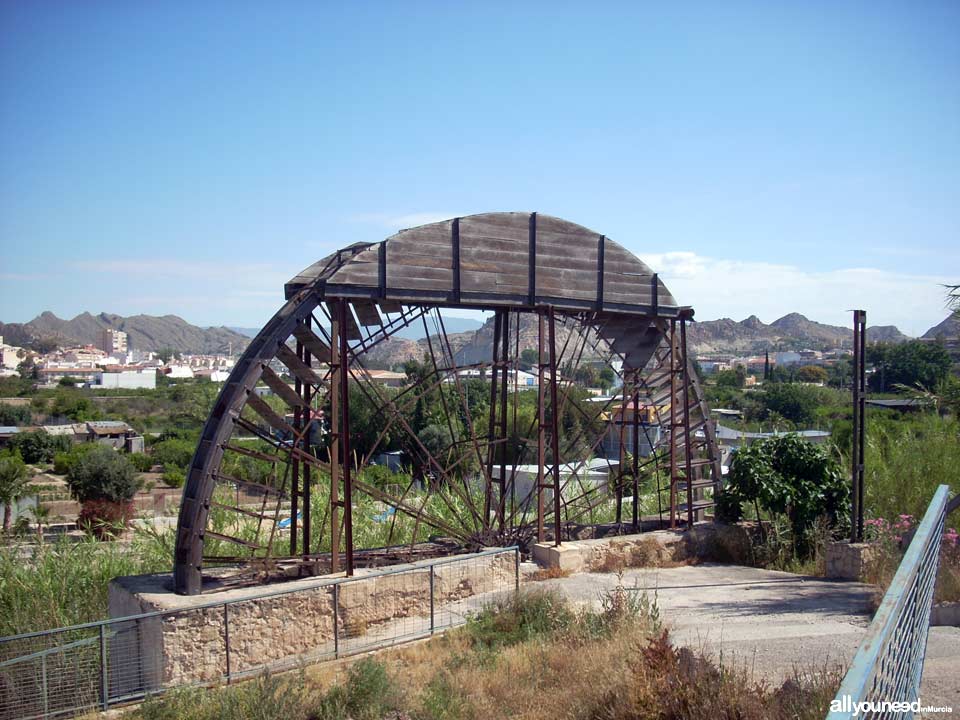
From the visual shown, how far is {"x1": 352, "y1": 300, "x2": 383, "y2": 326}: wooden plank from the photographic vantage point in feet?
33.6

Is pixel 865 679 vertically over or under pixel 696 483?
over

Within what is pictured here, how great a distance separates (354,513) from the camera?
49.2 feet

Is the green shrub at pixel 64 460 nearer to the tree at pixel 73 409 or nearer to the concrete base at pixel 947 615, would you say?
the tree at pixel 73 409

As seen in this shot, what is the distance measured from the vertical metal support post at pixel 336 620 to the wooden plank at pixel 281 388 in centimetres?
239

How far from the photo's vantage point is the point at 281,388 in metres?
9.99

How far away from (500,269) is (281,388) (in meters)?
3.27

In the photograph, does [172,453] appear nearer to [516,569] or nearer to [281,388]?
[281,388]

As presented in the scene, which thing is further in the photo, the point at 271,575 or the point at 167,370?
the point at 167,370

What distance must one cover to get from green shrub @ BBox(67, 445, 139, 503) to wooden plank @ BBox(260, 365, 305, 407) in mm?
24979

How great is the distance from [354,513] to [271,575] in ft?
16.9

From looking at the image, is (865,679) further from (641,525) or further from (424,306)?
(641,525)

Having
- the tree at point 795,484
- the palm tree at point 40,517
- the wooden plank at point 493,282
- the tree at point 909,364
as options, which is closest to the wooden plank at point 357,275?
the wooden plank at point 493,282

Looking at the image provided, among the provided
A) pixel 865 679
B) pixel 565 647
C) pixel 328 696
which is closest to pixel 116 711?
pixel 328 696

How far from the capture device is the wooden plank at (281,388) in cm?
975
